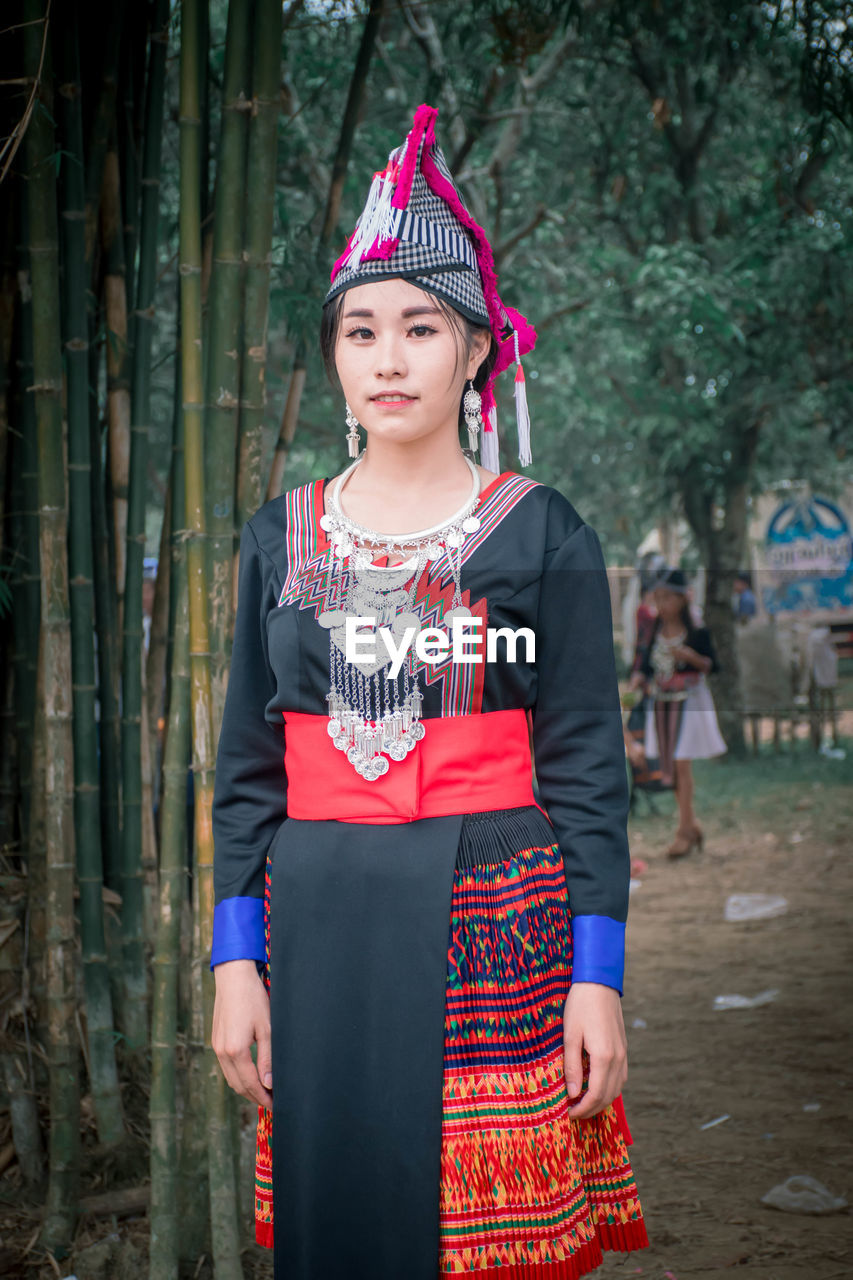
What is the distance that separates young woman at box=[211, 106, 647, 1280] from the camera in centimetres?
134

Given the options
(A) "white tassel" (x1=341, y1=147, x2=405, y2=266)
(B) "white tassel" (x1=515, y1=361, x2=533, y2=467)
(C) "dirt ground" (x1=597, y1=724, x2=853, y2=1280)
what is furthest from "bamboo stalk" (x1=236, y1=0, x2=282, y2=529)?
(C) "dirt ground" (x1=597, y1=724, x2=853, y2=1280)

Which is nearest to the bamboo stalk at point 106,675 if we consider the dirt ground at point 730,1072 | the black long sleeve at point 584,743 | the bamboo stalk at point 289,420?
the bamboo stalk at point 289,420

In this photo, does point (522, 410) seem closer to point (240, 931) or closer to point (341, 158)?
point (240, 931)

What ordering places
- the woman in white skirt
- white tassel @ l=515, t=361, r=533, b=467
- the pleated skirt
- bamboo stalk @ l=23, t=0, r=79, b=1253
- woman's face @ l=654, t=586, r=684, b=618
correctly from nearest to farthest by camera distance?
the pleated skirt, white tassel @ l=515, t=361, r=533, b=467, bamboo stalk @ l=23, t=0, r=79, b=1253, the woman in white skirt, woman's face @ l=654, t=586, r=684, b=618

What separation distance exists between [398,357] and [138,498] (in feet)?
4.14

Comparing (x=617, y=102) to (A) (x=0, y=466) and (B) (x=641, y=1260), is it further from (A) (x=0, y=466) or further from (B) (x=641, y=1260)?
(B) (x=641, y=1260)

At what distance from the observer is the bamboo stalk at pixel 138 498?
2.44m

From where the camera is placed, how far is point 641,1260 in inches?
107

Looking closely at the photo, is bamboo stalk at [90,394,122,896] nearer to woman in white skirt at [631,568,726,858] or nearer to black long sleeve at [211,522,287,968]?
black long sleeve at [211,522,287,968]

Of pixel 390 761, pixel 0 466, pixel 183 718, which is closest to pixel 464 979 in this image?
pixel 390 761

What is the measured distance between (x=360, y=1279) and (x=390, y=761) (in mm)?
610

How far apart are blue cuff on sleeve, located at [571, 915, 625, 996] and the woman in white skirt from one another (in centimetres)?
557

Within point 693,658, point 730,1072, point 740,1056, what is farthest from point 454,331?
point 693,658

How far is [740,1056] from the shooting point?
399 centimetres
